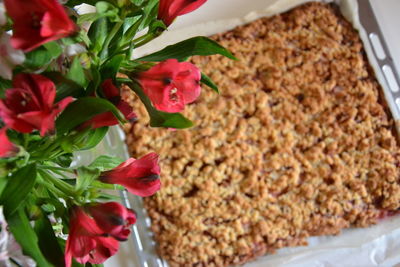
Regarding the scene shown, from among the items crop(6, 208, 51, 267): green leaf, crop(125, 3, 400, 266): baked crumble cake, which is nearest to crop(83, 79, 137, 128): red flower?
crop(6, 208, 51, 267): green leaf

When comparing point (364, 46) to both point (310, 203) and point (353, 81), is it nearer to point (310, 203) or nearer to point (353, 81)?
point (353, 81)

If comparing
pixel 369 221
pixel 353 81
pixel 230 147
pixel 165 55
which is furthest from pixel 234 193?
pixel 165 55

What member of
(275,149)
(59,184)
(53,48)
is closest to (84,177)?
(59,184)

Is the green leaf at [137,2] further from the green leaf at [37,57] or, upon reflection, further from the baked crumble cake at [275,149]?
the baked crumble cake at [275,149]

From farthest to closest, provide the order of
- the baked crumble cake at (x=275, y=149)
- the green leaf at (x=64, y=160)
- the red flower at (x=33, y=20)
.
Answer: the baked crumble cake at (x=275, y=149), the green leaf at (x=64, y=160), the red flower at (x=33, y=20)

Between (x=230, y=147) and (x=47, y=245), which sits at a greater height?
(x=47, y=245)

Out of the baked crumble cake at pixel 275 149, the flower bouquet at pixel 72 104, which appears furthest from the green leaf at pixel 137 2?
the baked crumble cake at pixel 275 149

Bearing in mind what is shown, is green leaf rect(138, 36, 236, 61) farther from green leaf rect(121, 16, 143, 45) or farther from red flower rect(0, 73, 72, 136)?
red flower rect(0, 73, 72, 136)
